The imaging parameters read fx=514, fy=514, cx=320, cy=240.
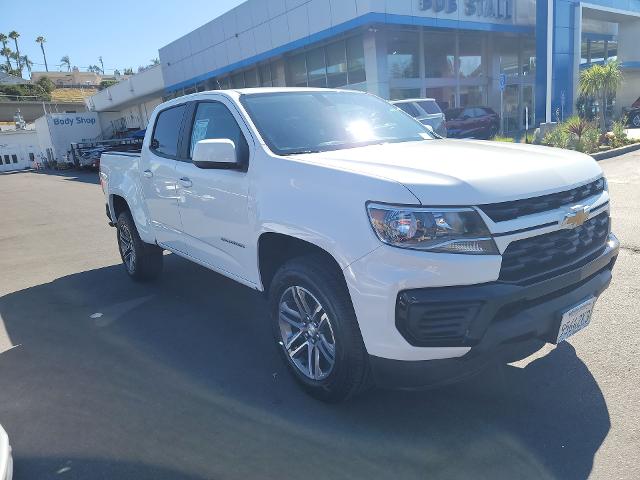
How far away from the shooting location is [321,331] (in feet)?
10.2

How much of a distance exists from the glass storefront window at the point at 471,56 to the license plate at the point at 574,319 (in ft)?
84.3

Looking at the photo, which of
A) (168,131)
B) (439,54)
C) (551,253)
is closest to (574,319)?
(551,253)

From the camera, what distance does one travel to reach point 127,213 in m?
5.97

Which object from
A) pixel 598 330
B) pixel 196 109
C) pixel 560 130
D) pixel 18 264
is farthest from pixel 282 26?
pixel 598 330

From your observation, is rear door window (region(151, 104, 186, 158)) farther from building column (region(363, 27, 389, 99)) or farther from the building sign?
the building sign

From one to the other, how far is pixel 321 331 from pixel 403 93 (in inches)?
878

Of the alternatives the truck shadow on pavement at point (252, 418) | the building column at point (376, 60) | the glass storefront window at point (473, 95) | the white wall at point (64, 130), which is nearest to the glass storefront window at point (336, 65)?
the building column at point (376, 60)

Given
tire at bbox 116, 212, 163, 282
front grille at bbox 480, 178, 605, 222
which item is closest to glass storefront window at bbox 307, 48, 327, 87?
tire at bbox 116, 212, 163, 282

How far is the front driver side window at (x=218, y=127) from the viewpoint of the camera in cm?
360

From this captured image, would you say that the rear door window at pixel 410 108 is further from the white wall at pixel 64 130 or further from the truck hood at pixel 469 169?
the white wall at pixel 64 130

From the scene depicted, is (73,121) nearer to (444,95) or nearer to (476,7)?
(444,95)

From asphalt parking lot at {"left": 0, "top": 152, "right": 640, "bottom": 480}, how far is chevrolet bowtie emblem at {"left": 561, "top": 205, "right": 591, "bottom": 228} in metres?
1.07

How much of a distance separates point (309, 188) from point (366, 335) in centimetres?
91

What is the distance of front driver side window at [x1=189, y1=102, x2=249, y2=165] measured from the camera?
360 centimetres
